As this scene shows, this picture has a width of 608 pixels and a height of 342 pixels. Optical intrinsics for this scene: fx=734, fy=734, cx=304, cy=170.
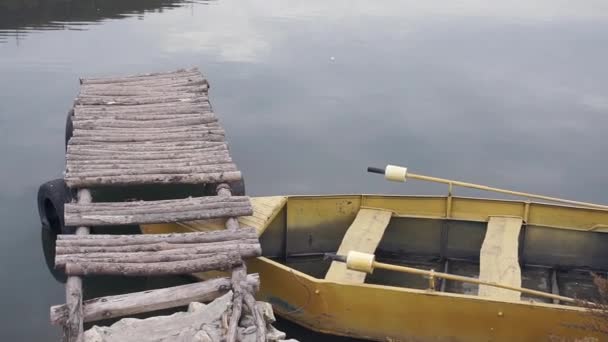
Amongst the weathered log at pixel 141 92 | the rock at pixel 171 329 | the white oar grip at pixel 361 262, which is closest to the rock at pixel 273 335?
the rock at pixel 171 329

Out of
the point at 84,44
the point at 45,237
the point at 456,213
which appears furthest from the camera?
the point at 84,44

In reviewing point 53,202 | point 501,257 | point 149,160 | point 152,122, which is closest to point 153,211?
point 149,160

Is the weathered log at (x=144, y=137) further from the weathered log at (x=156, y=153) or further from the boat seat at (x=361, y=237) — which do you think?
the boat seat at (x=361, y=237)

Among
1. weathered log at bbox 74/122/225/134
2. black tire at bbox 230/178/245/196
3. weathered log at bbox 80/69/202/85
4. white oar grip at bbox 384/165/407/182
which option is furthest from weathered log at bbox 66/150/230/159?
weathered log at bbox 80/69/202/85

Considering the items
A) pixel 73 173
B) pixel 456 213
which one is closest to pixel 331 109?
pixel 456 213

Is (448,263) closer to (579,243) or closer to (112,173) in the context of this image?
(579,243)

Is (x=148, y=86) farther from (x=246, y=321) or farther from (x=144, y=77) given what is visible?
→ (x=246, y=321)

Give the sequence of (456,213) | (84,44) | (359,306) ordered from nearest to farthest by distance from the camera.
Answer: (359,306) < (456,213) < (84,44)
